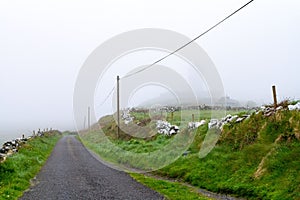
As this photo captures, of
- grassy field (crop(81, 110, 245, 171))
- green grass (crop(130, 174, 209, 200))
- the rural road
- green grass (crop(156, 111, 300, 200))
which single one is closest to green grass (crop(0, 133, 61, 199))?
the rural road

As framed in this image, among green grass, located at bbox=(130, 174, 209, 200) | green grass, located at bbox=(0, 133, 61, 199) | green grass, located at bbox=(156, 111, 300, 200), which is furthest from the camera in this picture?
green grass, located at bbox=(0, 133, 61, 199)

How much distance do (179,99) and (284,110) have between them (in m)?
22.0

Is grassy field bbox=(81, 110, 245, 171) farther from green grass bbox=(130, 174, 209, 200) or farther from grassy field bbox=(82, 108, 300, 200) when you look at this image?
green grass bbox=(130, 174, 209, 200)

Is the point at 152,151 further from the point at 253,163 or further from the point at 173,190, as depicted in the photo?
the point at 173,190

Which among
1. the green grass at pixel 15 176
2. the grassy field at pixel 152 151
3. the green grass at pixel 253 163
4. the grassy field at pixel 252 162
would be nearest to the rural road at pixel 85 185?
the green grass at pixel 15 176

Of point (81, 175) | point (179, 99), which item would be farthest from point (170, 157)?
point (179, 99)

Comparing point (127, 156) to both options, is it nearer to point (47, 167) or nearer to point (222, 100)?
point (47, 167)

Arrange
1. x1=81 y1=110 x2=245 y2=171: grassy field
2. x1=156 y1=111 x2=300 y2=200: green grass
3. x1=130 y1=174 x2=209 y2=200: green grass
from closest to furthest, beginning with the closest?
x1=130 y1=174 x2=209 y2=200: green grass
x1=156 y1=111 x2=300 y2=200: green grass
x1=81 y1=110 x2=245 y2=171: grassy field

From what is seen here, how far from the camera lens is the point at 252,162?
15.1 m

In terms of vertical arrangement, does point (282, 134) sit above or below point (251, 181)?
above

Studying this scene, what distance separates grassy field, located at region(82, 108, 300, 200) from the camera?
12.6m

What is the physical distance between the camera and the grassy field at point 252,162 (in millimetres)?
12602

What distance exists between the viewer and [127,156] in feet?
80.5

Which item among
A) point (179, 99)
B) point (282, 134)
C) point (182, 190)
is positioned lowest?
point (182, 190)
